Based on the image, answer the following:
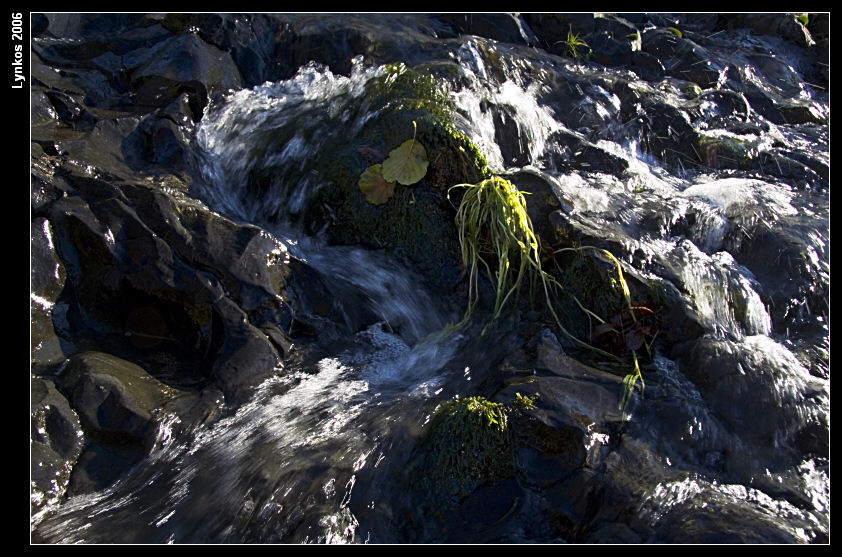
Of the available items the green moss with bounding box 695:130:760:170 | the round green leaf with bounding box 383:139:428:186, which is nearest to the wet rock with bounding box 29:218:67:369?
the round green leaf with bounding box 383:139:428:186

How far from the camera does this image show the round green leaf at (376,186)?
4.73m

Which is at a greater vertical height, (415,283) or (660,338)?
(415,283)

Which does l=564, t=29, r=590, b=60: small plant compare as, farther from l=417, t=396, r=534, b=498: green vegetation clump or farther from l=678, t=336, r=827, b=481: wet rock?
l=417, t=396, r=534, b=498: green vegetation clump

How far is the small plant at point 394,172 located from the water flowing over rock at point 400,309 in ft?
0.14

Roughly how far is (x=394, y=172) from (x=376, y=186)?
0.18 metres

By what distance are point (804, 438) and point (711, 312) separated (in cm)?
98

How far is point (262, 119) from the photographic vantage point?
612 cm

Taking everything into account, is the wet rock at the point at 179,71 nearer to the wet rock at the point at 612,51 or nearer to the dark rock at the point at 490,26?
the dark rock at the point at 490,26

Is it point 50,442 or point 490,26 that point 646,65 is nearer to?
point 490,26

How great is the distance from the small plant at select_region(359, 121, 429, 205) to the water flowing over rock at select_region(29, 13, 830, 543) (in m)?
0.04

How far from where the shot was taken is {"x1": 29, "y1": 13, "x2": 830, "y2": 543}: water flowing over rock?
3.06 metres
